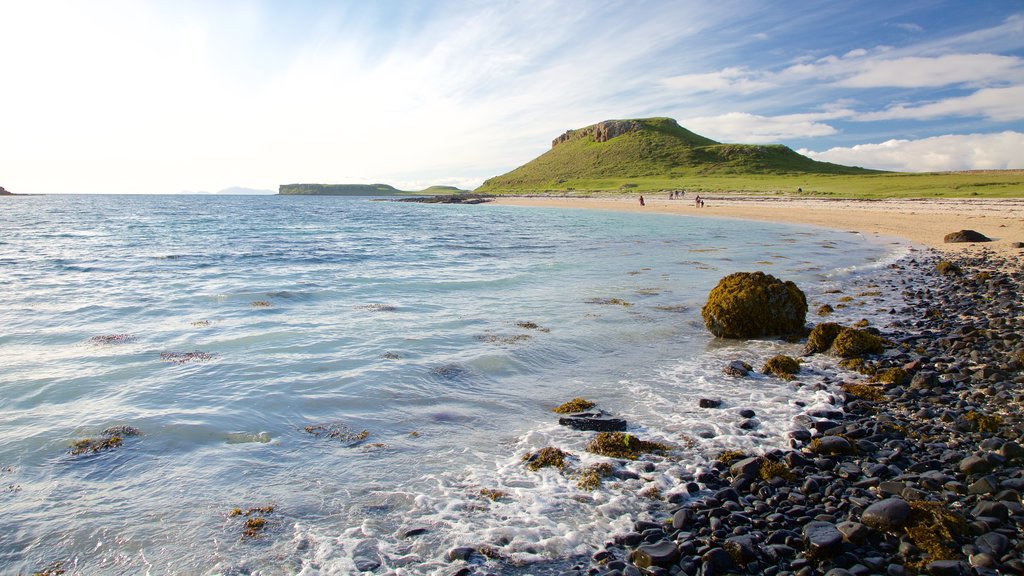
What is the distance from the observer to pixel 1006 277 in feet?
48.9

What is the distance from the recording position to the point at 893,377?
772 cm

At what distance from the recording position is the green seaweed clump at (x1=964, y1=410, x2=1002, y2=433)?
599cm

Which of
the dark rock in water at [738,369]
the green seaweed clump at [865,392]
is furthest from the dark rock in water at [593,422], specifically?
the green seaweed clump at [865,392]

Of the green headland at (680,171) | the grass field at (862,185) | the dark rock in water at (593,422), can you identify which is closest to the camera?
the dark rock in water at (593,422)

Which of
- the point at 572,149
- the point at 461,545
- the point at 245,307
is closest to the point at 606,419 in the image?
the point at 461,545

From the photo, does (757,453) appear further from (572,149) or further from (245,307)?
(572,149)

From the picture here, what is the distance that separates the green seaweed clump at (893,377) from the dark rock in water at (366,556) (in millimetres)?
7194

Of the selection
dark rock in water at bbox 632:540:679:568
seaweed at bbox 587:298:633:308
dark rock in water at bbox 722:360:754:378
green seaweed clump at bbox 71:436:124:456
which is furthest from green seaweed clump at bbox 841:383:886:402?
green seaweed clump at bbox 71:436:124:456

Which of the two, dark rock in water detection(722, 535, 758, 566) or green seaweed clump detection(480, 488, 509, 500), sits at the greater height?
dark rock in water detection(722, 535, 758, 566)

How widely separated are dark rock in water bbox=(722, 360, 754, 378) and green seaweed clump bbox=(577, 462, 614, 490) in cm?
385

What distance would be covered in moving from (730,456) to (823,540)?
1628 millimetres

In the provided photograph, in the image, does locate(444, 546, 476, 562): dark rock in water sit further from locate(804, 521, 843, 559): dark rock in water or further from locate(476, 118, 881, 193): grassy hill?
locate(476, 118, 881, 193): grassy hill

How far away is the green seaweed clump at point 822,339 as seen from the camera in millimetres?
9664

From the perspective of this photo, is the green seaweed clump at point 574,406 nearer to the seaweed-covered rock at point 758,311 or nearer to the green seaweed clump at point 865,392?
the green seaweed clump at point 865,392
